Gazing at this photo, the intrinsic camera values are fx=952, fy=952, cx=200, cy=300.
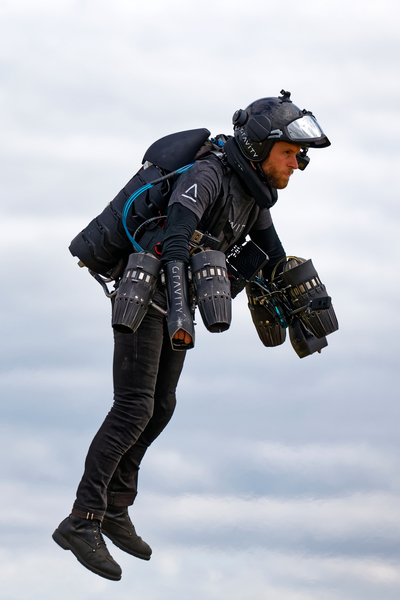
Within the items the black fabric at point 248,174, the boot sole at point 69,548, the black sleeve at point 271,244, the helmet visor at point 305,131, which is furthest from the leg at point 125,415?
the helmet visor at point 305,131

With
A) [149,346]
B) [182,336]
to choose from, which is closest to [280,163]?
[182,336]

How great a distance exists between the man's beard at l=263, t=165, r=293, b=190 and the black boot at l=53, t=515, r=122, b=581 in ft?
9.58

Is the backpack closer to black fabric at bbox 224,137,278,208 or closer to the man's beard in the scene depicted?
black fabric at bbox 224,137,278,208

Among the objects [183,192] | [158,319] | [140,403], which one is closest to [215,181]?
[183,192]

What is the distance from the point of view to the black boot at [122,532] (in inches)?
301

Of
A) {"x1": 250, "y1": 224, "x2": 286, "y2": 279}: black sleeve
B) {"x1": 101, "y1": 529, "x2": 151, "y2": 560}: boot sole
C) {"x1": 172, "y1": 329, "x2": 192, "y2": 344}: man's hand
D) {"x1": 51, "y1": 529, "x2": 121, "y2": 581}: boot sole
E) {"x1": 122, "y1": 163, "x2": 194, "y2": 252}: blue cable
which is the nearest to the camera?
{"x1": 172, "y1": 329, "x2": 192, "y2": 344}: man's hand

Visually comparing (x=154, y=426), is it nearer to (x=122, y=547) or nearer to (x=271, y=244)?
(x=122, y=547)

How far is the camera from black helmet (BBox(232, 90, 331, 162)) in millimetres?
7172

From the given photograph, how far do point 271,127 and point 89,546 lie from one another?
11.2 ft

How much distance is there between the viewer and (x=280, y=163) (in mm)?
7309

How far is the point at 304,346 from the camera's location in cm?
809

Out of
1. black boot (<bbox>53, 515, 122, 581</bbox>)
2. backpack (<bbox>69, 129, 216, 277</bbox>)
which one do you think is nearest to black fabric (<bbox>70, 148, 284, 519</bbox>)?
black boot (<bbox>53, 515, 122, 581</bbox>)

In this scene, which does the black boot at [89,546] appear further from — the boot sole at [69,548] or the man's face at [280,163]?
the man's face at [280,163]

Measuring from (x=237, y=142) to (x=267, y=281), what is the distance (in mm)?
1325
